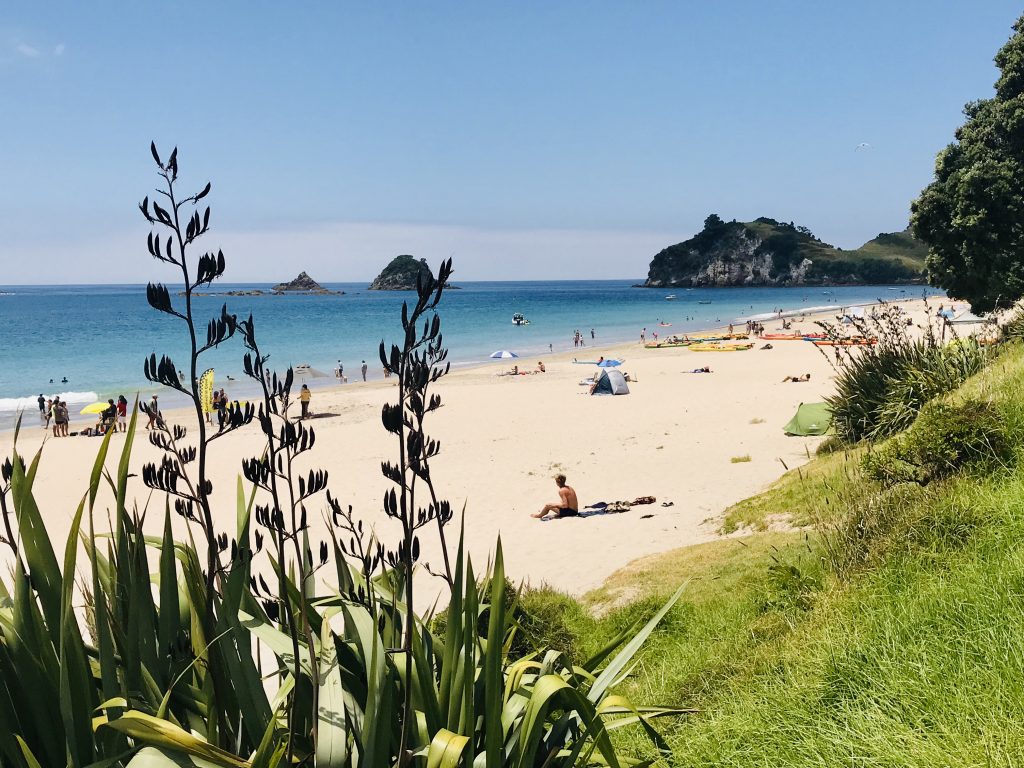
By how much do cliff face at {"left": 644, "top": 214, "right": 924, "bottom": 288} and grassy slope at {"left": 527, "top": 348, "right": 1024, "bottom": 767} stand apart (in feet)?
583

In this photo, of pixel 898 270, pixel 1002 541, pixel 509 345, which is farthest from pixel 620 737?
pixel 898 270

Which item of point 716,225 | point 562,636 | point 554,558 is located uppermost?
point 716,225

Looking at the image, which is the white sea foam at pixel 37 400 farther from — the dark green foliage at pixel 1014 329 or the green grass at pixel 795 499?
the dark green foliage at pixel 1014 329

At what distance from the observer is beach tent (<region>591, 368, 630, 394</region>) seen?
27906 mm

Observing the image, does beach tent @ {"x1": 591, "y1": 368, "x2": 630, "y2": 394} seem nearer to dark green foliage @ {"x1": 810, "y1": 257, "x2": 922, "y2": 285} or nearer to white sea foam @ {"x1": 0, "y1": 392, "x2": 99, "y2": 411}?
white sea foam @ {"x1": 0, "y1": 392, "x2": 99, "y2": 411}

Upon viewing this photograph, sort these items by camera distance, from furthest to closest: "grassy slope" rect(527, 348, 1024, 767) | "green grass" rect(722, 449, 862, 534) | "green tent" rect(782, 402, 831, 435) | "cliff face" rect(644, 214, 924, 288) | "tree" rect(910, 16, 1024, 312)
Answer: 1. "cliff face" rect(644, 214, 924, 288)
2. "tree" rect(910, 16, 1024, 312)
3. "green tent" rect(782, 402, 831, 435)
4. "green grass" rect(722, 449, 862, 534)
5. "grassy slope" rect(527, 348, 1024, 767)

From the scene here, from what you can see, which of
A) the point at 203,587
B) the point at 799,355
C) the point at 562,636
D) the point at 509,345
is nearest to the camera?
the point at 203,587

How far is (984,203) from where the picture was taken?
57.1 ft

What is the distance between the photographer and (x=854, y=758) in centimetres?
271

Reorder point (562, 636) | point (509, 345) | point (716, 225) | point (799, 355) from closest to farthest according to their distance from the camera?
point (562, 636)
point (799, 355)
point (509, 345)
point (716, 225)

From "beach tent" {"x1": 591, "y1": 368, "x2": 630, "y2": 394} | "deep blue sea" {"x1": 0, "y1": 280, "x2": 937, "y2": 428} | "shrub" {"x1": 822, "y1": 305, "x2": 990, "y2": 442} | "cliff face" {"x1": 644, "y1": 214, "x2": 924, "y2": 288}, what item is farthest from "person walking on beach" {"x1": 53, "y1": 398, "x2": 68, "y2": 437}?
"cliff face" {"x1": 644, "y1": 214, "x2": 924, "y2": 288}

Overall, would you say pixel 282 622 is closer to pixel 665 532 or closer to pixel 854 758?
pixel 854 758

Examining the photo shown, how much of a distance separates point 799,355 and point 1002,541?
120ft

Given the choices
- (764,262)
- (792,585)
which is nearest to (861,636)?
(792,585)
